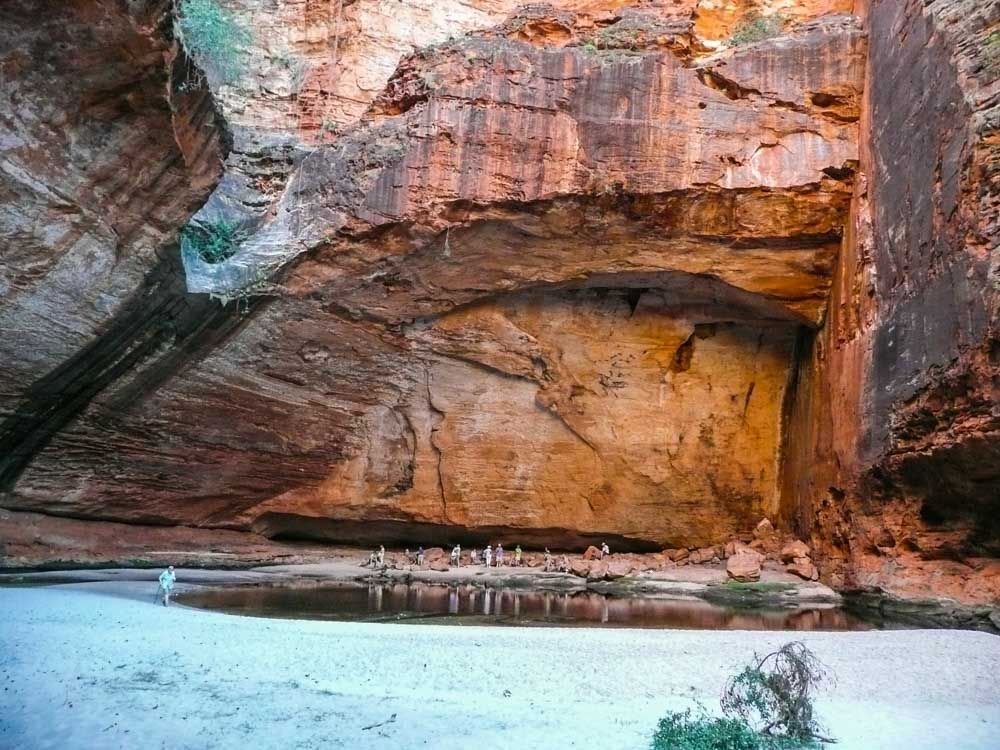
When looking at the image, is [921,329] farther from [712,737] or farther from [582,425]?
[582,425]

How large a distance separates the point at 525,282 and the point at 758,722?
11204 millimetres

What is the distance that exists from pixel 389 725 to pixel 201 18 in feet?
50.0

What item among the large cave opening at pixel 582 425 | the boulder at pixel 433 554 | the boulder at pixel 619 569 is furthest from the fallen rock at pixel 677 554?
the boulder at pixel 433 554

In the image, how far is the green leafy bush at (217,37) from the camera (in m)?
15.0

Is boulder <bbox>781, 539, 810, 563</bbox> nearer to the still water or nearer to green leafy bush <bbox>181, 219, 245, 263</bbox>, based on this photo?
the still water

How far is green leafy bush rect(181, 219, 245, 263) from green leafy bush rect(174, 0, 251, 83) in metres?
3.24

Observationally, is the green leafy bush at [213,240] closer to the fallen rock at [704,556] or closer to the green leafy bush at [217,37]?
the green leafy bush at [217,37]

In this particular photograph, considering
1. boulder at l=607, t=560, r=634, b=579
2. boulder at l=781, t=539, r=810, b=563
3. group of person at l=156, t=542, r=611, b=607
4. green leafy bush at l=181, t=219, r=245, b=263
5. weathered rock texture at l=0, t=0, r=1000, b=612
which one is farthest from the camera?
group of person at l=156, t=542, r=611, b=607

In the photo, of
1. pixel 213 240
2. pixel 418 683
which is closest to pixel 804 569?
pixel 418 683

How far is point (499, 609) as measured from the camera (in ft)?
38.1

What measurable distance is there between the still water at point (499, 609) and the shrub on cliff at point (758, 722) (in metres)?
4.77

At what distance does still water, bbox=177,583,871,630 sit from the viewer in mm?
10148

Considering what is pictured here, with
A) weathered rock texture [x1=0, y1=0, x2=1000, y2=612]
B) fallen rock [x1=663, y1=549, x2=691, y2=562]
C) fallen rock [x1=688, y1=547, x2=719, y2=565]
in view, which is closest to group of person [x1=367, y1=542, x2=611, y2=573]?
weathered rock texture [x1=0, y1=0, x2=1000, y2=612]

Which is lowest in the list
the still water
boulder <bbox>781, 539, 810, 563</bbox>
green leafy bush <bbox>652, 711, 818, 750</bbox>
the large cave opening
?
the still water
